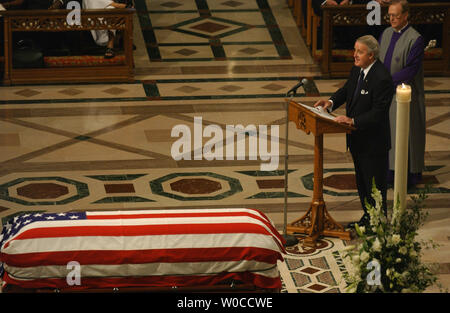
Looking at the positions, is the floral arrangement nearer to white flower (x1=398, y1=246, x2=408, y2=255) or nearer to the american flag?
white flower (x1=398, y1=246, x2=408, y2=255)

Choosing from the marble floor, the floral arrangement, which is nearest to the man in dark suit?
the marble floor

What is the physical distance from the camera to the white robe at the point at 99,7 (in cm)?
1126

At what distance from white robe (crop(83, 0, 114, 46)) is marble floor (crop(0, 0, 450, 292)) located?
53 centimetres

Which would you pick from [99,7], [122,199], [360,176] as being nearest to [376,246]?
[360,176]

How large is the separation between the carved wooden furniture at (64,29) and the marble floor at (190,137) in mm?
167

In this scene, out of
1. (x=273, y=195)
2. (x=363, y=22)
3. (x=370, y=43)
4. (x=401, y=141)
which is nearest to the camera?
(x=401, y=141)

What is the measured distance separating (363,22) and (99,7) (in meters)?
3.14

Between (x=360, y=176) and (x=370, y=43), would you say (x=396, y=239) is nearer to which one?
(x=370, y=43)

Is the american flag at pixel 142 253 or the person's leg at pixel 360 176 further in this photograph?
the person's leg at pixel 360 176

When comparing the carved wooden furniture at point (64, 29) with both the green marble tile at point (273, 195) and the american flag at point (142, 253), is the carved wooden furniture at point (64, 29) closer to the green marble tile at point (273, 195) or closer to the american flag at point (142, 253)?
the green marble tile at point (273, 195)

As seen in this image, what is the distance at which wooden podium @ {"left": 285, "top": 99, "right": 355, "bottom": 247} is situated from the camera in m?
6.67

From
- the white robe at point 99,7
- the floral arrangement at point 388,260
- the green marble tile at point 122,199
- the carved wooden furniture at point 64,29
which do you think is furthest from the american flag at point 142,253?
the white robe at point 99,7

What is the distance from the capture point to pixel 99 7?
1127 cm
